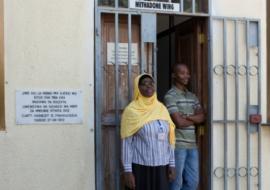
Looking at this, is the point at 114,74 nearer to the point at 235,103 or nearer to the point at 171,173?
the point at 171,173

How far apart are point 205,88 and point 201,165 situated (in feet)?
2.86

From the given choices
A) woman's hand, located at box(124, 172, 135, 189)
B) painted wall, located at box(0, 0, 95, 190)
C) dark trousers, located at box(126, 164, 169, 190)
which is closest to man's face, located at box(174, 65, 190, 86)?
painted wall, located at box(0, 0, 95, 190)

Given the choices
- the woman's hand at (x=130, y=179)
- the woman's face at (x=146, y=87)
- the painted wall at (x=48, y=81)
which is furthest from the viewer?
the painted wall at (x=48, y=81)

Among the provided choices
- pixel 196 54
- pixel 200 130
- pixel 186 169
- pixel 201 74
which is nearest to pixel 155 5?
pixel 196 54

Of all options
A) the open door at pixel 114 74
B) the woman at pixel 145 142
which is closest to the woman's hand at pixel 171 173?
the woman at pixel 145 142

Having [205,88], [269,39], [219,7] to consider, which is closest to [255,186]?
[205,88]

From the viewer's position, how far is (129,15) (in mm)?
5379

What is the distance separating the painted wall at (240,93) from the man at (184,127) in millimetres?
340

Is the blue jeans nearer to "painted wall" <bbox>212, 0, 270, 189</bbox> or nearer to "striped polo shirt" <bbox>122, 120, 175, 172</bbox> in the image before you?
"painted wall" <bbox>212, 0, 270, 189</bbox>

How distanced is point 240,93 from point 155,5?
1.38m

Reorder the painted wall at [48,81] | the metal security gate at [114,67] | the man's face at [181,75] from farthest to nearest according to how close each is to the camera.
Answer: the man's face at [181,75] → the metal security gate at [114,67] → the painted wall at [48,81]

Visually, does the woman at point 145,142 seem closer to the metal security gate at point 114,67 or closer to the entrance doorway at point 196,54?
the metal security gate at point 114,67

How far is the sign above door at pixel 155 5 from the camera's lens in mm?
5398

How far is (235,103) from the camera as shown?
5.75 meters
